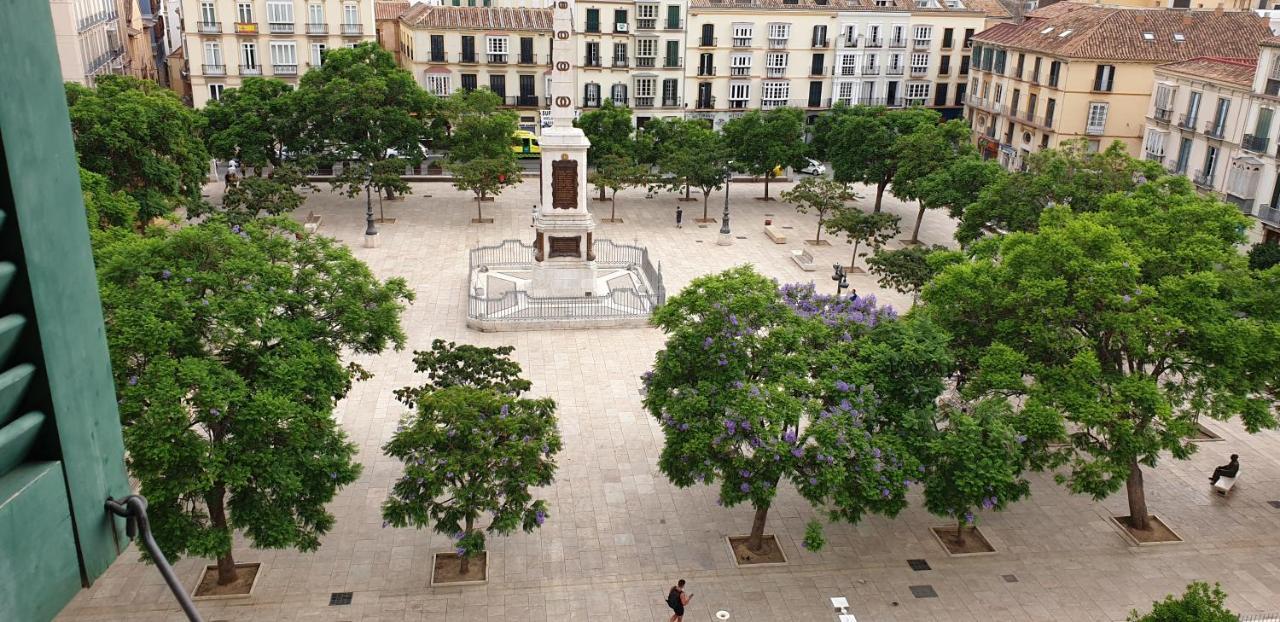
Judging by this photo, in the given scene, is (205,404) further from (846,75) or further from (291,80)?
(846,75)

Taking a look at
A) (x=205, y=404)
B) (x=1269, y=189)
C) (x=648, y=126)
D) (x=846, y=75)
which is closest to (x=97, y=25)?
(x=648, y=126)

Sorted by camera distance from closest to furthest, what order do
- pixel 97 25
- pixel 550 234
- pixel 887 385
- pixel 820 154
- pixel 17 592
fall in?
pixel 17 592 < pixel 887 385 < pixel 550 234 < pixel 820 154 < pixel 97 25

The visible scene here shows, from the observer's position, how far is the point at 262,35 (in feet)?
198

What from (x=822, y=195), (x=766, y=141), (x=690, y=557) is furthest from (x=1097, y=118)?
(x=690, y=557)

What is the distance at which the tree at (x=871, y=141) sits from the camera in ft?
170

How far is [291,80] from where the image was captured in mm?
61844

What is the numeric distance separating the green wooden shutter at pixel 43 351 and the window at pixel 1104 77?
6174 cm

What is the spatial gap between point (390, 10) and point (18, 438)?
7859 centimetres

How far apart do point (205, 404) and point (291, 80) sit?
1943 inches

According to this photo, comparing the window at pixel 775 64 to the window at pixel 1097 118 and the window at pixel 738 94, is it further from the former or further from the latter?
the window at pixel 1097 118

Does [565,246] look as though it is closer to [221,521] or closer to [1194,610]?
[221,521]

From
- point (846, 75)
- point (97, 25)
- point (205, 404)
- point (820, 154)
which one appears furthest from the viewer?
point (846, 75)

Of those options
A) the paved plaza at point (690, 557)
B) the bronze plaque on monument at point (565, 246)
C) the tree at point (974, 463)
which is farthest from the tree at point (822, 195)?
the tree at point (974, 463)

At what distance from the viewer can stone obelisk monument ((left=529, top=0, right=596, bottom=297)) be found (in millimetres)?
36000
